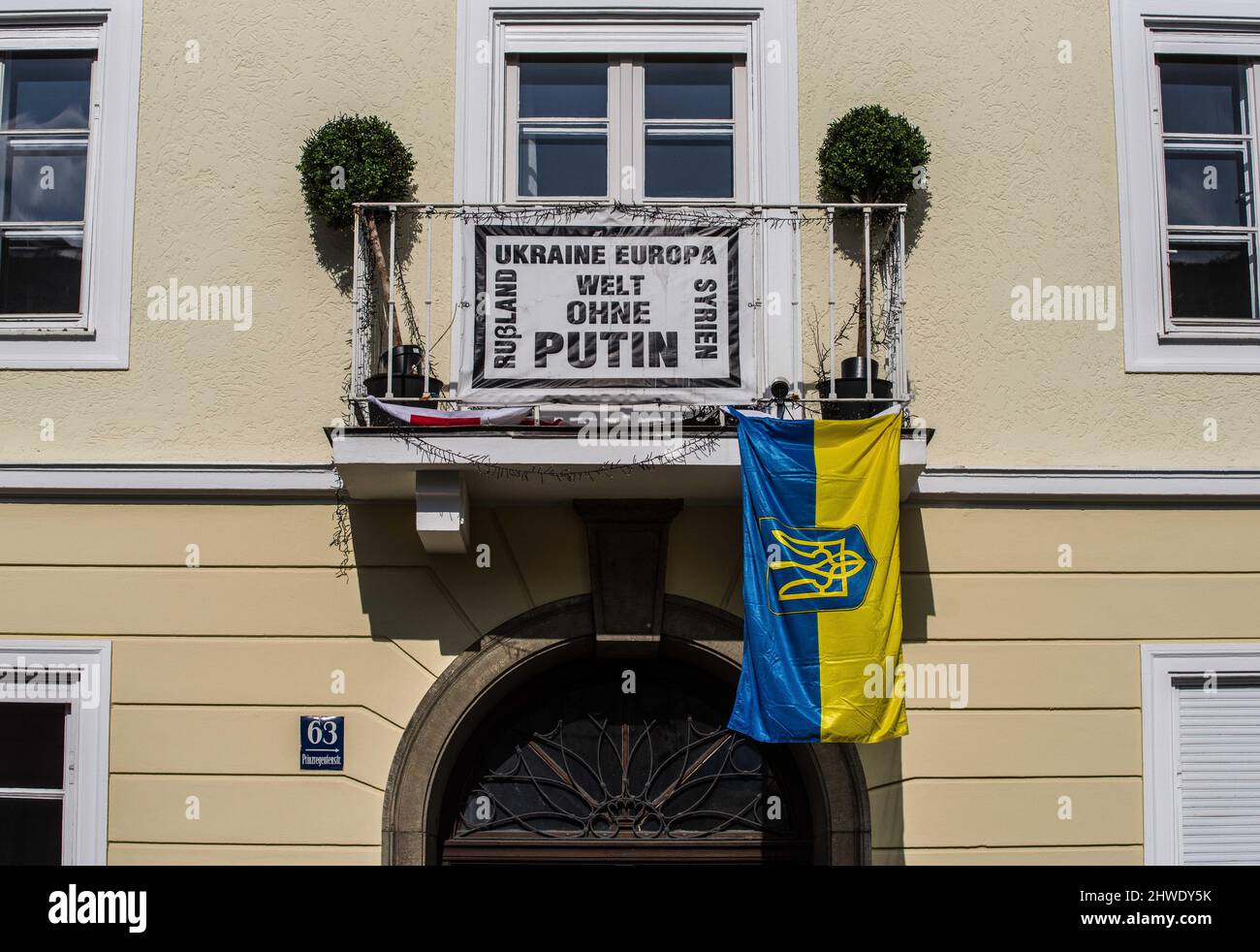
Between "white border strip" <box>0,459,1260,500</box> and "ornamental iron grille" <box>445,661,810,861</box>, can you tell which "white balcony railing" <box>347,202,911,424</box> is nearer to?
"white border strip" <box>0,459,1260,500</box>

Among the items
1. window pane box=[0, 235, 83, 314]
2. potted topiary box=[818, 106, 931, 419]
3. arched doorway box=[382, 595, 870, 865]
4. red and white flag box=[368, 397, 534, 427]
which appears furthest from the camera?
window pane box=[0, 235, 83, 314]

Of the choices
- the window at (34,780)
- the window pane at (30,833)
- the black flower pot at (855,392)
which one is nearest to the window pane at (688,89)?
the black flower pot at (855,392)

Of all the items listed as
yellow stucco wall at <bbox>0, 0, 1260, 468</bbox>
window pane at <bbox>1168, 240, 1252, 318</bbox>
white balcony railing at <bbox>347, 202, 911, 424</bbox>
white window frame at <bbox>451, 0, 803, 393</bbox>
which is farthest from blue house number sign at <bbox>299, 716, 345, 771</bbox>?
window pane at <bbox>1168, 240, 1252, 318</bbox>

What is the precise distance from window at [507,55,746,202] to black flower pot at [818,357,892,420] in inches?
51.2

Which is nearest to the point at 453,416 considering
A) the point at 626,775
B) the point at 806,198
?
the point at 626,775

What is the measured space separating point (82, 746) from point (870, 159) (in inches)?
209

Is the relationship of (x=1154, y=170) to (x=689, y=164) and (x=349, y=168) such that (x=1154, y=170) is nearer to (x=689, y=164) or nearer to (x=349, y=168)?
(x=689, y=164)

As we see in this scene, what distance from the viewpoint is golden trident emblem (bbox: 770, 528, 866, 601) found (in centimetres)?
658

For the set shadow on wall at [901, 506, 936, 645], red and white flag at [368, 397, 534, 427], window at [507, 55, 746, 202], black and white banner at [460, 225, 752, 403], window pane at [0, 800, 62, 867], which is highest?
window at [507, 55, 746, 202]

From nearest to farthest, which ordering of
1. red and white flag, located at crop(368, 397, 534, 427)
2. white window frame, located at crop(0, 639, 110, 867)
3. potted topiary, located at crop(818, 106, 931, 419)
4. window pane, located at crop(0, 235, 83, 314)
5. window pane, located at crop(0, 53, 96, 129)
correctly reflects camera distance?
red and white flag, located at crop(368, 397, 534, 427) → white window frame, located at crop(0, 639, 110, 867) → potted topiary, located at crop(818, 106, 931, 419) → window pane, located at crop(0, 235, 83, 314) → window pane, located at crop(0, 53, 96, 129)

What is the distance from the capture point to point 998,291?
7.47m

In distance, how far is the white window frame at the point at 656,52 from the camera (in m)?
7.48
